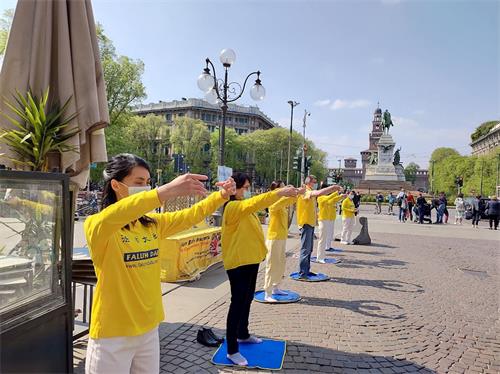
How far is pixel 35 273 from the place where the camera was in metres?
2.32

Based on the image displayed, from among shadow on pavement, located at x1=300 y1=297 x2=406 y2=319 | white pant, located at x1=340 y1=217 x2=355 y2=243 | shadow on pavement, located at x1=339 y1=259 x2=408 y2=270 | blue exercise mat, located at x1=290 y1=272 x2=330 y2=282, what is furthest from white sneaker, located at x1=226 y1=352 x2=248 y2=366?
white pant, located at x1=340 y1=217 x2=355 y2=243

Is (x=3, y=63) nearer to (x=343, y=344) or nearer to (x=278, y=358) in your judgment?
(x=278, y=358)

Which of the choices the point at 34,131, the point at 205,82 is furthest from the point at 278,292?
the point at 205,82

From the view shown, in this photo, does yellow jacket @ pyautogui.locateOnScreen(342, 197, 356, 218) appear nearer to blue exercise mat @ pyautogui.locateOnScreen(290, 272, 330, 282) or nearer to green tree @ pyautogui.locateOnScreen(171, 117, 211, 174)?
blue exercise mat @ pyautogui.locateOnScreen(290, 272, 330, 282)

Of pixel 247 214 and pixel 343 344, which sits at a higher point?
pixel 247 214

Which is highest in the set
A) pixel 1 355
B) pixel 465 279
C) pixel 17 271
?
pixel 17 271

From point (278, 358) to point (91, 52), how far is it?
3.60m

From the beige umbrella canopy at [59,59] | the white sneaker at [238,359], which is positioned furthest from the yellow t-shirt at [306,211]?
the beige umbrella canopy at [59,59]

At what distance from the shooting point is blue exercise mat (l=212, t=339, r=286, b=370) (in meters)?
3.67

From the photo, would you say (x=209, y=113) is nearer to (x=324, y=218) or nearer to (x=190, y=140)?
(x=190, y=140)

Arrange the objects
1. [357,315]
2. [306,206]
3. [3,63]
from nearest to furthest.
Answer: [3,63] → [357,315] → [306,206]

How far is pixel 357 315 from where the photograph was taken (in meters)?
5.29

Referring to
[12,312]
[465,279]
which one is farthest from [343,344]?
[465,279]

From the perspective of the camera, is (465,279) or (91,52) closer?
(91,52)
